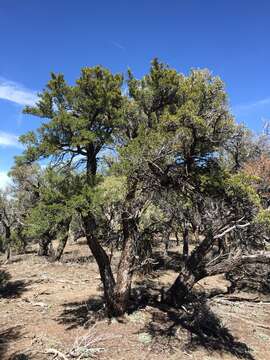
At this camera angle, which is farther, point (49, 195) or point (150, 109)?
point (150, 109)

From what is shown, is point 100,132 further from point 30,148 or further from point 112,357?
point 112,357

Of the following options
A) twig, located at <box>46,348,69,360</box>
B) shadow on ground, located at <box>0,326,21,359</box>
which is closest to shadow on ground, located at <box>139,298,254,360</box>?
twig, located at <box>46,348,69,360</box>

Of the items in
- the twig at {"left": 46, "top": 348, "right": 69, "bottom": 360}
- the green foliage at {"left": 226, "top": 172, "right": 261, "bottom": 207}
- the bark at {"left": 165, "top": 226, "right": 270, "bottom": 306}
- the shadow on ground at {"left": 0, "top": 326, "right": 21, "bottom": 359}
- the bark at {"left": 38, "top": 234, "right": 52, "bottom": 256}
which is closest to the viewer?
the twig at {"left": 46, "top": 348, "right": 69, "bottom": 360}

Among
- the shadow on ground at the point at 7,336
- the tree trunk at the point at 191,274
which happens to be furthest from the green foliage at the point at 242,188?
the shadow on ground at the point at 7,336

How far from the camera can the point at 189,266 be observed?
14539 millimetres

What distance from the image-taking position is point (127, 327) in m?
12.4

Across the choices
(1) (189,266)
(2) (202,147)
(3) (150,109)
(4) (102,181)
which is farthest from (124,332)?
(3) (150,109)

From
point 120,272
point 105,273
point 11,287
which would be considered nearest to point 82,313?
point 105,273

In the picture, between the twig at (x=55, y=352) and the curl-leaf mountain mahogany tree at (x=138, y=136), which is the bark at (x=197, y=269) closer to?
the curl-leaf mountain mahogany tree at (x=138, y=136)

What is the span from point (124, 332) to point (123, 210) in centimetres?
404

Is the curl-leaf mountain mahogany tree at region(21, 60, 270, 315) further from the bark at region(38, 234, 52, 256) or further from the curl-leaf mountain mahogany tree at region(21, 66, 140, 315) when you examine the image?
the bark at region(38, 234, 52, 256)

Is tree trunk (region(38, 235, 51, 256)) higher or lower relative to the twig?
higher

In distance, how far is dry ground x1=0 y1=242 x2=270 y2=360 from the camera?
36.0 feet

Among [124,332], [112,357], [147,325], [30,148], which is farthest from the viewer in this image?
[147,325]
